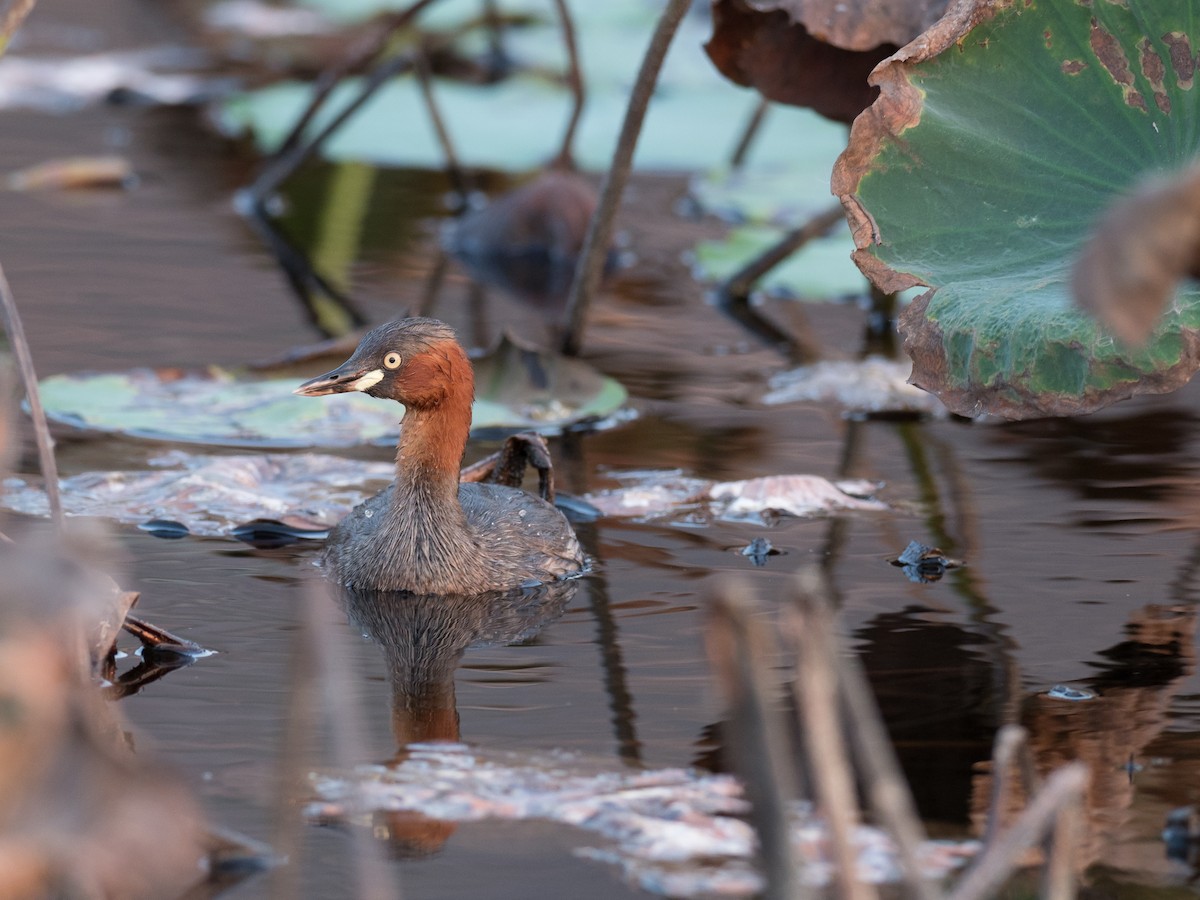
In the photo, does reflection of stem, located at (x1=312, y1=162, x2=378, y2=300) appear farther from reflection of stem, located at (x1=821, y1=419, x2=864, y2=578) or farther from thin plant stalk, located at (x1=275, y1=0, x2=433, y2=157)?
reflection of stem, located at (x1=821, y1=419, x2=864, y2=578)

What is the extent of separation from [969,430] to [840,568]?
1.59 metres

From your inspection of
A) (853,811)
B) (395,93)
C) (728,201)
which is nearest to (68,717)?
(853,811)

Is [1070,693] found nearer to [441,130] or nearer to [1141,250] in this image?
[1141,250]

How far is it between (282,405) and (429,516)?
1.33 m

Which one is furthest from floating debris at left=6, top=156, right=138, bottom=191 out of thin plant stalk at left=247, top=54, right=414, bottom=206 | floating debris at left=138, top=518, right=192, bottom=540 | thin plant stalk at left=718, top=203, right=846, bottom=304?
floating debris at left=138, top=518, right=192, bottom=540

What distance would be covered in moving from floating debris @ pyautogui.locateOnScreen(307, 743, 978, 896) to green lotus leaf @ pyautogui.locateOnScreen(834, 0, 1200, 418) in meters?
1.10

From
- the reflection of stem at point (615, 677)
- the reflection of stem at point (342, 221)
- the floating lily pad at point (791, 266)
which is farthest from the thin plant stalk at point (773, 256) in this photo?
the reflection of stem at point (615, 677)

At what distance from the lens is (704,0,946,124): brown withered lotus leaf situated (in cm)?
580

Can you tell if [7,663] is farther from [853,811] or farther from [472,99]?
[472,99]

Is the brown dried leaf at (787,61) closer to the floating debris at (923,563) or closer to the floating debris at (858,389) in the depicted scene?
the floating debris at (858,389)

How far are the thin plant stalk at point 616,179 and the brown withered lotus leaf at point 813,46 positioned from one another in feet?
1.12

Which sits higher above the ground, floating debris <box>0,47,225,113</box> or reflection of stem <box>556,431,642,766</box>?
floating debris <box>0,47,225,113</box>

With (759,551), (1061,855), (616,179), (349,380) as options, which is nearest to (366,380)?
(349,380)

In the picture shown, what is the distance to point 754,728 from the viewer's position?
6.26 ft
